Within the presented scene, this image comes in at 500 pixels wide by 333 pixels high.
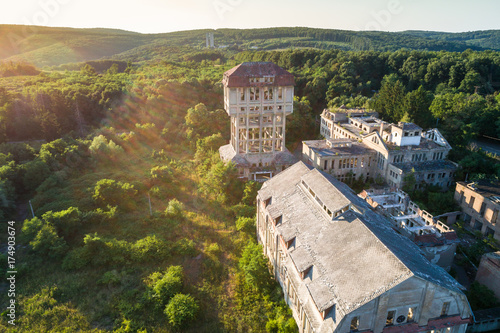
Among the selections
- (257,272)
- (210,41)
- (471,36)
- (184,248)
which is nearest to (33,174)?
(184,248)

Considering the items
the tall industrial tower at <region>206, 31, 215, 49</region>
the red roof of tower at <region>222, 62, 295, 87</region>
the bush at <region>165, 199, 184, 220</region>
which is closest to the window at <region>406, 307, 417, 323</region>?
the bush at <region>165, 199, 184, 220</region>

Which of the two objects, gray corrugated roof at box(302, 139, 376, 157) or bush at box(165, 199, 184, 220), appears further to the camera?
gray corrugated roof at box(302, 139, 376, 157)

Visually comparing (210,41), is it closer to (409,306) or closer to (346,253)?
(346,253)

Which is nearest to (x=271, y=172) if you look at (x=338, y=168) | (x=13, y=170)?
(x=338, y=168)

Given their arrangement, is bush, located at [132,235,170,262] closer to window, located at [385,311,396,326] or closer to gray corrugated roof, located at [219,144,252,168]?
gray corrugated roof, located at [219,144,252,168]

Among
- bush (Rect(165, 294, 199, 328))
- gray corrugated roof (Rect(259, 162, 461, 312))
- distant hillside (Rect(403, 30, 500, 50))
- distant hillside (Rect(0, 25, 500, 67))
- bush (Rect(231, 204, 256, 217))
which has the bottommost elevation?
bush (Rect(165, 294, 199, 328))

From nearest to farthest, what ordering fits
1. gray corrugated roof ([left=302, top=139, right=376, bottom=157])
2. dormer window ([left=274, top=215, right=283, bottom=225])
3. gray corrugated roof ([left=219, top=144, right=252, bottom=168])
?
dormer window ([left=274, top=215, right=283, bottom=225])
gray corrugated roof ([left=302, top=139, right=376, bottom=157])
gray corrugated roof ([left=219, top=144, right=252, bottom=168])
